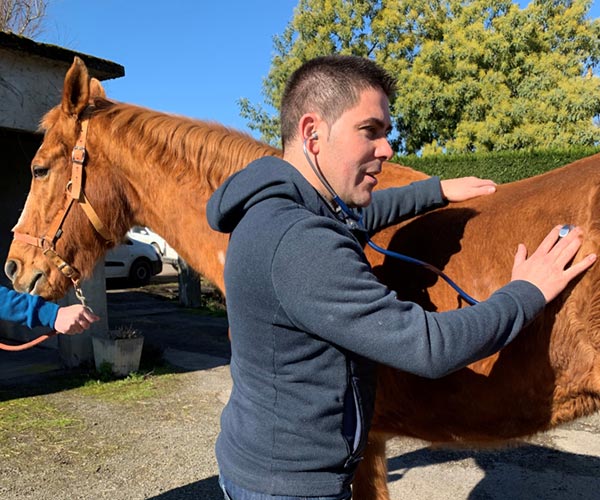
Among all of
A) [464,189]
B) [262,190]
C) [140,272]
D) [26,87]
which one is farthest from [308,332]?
[140,272]

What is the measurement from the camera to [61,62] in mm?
5711

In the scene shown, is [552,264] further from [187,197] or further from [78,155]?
[78,155]

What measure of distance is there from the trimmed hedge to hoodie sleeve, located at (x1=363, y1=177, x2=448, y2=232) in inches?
257

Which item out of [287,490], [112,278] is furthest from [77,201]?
[112,278]

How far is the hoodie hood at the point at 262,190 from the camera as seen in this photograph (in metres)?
1.22

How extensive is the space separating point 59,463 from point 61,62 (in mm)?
4410

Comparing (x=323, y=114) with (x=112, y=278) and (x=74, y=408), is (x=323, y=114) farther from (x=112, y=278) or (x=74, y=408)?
(x=112, y=278)

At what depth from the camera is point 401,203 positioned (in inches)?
74.7

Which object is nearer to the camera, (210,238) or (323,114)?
(323,114)

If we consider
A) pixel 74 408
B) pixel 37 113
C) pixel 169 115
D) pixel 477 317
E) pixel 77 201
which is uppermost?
pixel 37 113

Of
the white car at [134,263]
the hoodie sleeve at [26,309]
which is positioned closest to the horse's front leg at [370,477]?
the hoodie sleeve at [26,309]

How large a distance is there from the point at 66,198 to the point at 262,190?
1721 mm

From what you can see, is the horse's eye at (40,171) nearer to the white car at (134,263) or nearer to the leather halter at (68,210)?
the leather halter at (68,210)

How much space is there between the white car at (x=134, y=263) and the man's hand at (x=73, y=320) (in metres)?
14.0
